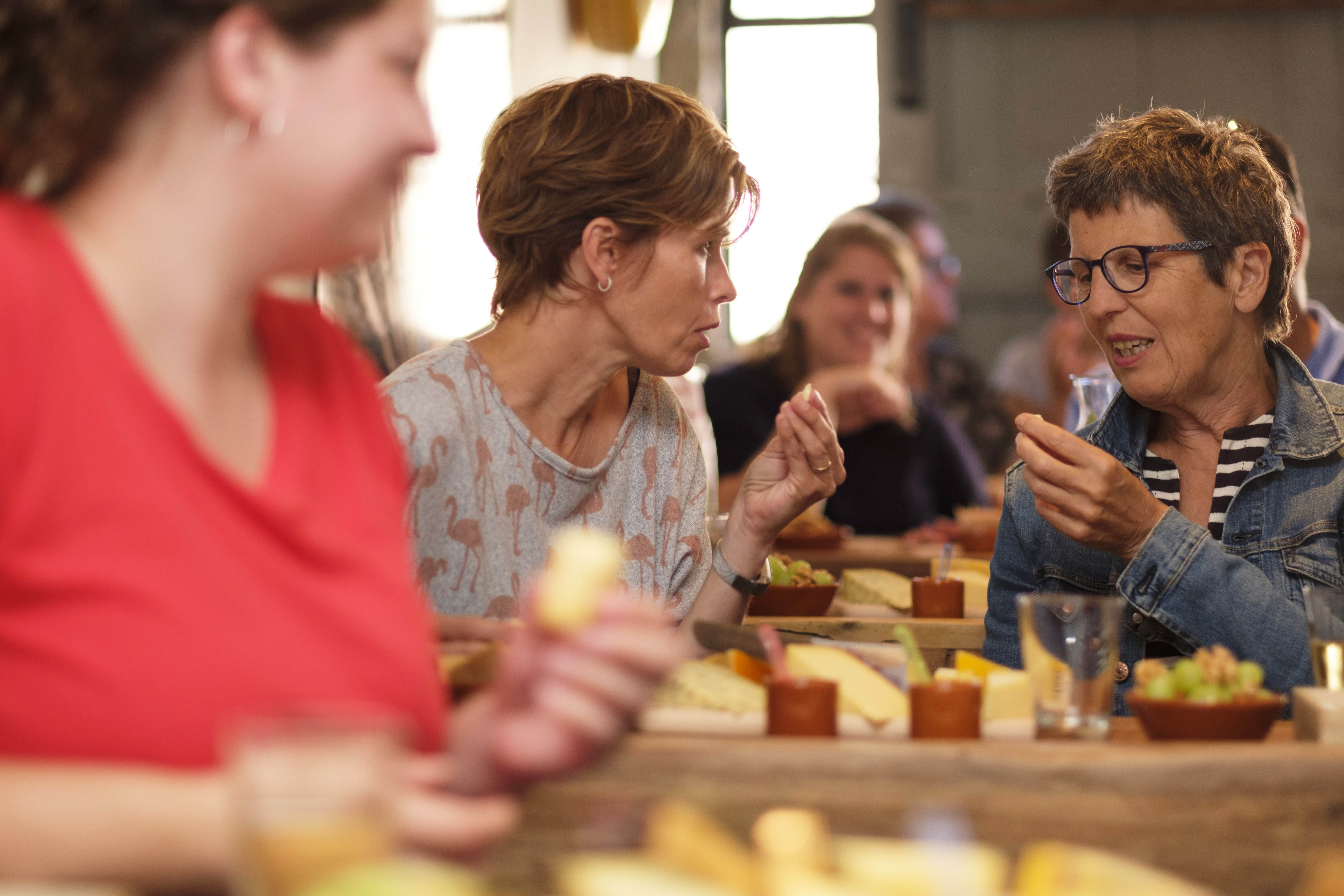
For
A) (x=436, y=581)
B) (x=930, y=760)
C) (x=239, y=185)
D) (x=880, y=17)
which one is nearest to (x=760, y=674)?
(x=930, y=760)

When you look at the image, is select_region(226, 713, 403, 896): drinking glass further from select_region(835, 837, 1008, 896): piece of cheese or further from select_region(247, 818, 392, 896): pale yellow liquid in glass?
select_region(835, 837, 1008, 896): piece of cheese

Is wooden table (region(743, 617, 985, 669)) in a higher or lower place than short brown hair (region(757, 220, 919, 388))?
lower

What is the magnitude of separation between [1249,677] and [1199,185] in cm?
84

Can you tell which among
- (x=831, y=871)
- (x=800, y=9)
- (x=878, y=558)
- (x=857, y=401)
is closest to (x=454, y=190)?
(x=857, y=401)

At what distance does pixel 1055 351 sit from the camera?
4914 millimetres

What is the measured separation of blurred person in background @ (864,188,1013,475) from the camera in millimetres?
4801

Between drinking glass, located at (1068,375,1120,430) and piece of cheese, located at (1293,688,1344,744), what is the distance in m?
0.95

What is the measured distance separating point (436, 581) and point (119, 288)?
0.89 meters

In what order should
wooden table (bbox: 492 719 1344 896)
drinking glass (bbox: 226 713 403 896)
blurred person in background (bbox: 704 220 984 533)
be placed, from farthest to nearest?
blurred person in background (bbox: 704 220 984 533), wooden table (bbox: 492 719 1344 896), drinking glass (bbox: 226 713 403 896)

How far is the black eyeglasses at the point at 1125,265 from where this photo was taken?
183cm

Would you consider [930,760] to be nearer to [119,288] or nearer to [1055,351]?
[119,288]

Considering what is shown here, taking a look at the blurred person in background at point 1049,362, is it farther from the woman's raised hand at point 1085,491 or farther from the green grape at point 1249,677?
the green grape at point 1249,677

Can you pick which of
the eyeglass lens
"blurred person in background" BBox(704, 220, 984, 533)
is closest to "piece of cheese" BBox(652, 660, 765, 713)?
the eyeglass lens

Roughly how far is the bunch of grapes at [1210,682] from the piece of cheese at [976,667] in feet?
0.47
